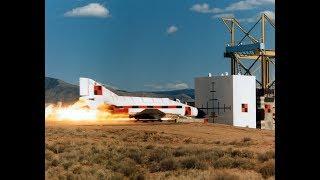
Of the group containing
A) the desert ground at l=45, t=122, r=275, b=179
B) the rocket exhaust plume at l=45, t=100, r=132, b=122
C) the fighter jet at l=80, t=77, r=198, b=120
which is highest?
the fighter jet at l=80, t=77, r=198, b=120

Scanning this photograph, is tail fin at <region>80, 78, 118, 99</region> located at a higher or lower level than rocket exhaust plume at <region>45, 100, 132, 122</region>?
higher

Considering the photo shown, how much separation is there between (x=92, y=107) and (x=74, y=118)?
285cm

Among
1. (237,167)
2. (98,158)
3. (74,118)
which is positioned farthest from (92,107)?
(237,167)

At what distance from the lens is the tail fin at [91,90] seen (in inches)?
2319

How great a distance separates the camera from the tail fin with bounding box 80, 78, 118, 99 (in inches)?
2319

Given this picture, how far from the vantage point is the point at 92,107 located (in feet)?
193

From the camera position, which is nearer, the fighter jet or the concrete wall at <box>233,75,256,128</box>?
the fighter jet

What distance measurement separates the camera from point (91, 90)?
5941cm

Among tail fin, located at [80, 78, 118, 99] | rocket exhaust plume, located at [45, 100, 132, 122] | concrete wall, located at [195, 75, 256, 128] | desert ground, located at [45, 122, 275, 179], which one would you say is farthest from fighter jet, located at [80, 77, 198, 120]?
desert ground, located at [45, 122, 275, 179]

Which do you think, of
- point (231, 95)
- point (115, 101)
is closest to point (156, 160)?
point (115, 101)

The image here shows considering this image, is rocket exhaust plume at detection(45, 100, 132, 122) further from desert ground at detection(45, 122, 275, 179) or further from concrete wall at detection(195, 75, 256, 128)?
desert ground at detection(45, 122, 275, 179)

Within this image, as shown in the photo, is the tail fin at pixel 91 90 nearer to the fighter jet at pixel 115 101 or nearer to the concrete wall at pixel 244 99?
Result: the fighter jet at pixel 115 101

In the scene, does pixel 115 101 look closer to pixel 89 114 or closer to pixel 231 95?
pixel 89 114
